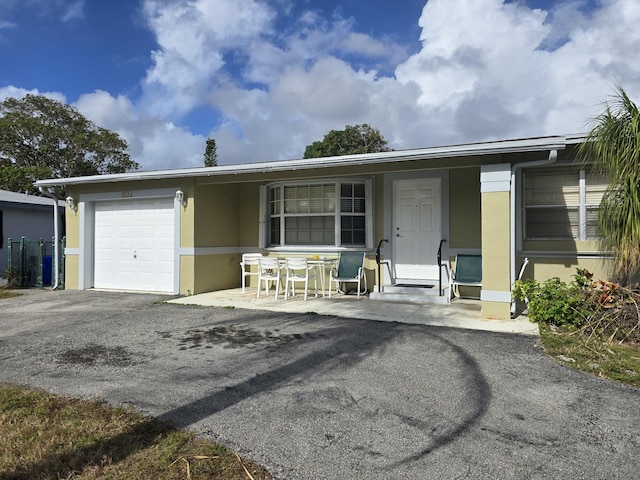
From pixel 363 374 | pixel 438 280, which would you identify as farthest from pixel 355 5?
pixel 363 374

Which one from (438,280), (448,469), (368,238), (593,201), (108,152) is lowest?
(448,469)

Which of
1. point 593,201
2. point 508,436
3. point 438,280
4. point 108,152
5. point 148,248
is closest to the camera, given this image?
point 508,436

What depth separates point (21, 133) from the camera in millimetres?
25938

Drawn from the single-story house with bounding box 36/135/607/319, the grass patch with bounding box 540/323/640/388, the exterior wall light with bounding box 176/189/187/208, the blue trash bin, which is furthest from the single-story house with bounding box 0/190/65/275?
the grass patch with bounding box 540/323/640/388

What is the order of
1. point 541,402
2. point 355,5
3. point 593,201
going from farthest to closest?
1. point 355,5
2. point 593,201
3. point 541,402

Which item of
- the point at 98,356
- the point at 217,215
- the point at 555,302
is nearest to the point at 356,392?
the point at 98,356

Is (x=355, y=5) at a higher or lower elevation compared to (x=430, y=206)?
higher

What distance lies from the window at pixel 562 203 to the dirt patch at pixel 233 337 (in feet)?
15.2

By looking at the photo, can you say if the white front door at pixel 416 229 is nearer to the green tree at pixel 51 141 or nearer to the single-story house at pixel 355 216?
the single-story house at pixel 355 216

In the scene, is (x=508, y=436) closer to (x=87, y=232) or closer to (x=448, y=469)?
(x=448, y=469)

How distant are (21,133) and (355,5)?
23530 millimetres

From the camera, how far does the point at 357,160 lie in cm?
764

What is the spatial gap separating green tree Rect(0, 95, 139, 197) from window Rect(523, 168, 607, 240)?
81.7 feet

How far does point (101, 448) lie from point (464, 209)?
7.38 m
